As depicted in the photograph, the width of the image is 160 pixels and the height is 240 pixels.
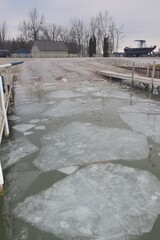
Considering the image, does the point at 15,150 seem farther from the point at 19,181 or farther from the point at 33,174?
the point at 19,181

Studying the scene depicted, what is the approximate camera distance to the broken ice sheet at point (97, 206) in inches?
105

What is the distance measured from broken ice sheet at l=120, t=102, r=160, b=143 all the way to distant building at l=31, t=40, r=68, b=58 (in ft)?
159

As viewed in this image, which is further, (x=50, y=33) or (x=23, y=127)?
(x=50, y=33)

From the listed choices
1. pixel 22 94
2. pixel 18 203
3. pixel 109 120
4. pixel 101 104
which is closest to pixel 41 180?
pixel 18 203

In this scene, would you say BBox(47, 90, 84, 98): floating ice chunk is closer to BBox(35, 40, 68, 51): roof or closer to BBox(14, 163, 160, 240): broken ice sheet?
BBox(14, 163, 160, 240): broken ice sheet

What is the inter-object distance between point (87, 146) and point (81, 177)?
125cm

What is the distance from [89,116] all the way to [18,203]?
430cm

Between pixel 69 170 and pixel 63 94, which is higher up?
pixel 63 94

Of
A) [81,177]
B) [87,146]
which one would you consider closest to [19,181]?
[81,177]

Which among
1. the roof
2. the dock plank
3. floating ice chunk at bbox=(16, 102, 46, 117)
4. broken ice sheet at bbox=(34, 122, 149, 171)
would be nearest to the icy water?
broken ice sheet at bbox=(34, 122, 149, 171)

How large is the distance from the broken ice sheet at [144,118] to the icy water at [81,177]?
0.9 inches

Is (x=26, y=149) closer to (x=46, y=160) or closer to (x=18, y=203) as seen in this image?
(x=46, y=160)

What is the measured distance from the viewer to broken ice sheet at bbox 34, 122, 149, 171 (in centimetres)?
431

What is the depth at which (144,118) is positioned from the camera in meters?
6.92
